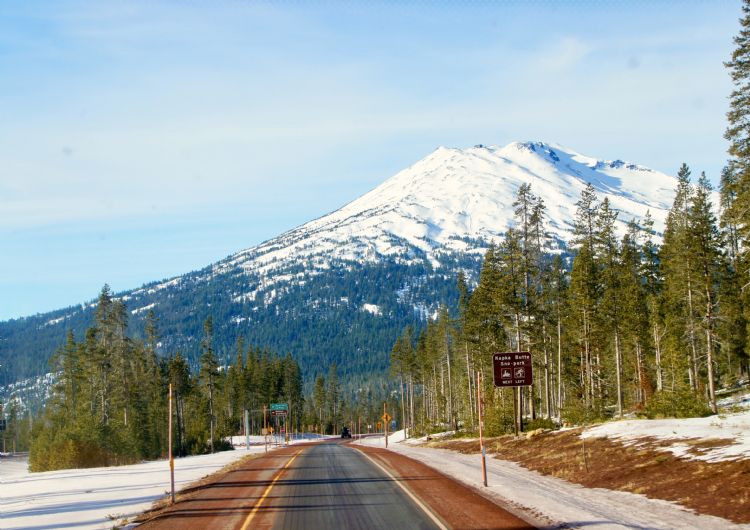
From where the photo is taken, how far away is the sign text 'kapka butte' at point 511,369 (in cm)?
2700

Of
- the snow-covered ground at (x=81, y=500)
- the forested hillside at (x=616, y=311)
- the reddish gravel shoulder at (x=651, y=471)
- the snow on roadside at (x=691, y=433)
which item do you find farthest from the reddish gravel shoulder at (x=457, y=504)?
the forested hillside at (x=616, y=311)

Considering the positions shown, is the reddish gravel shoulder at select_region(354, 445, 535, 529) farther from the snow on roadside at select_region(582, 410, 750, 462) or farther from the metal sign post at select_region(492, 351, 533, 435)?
the snow on roadside at select_region(582, 410, 750, 462)

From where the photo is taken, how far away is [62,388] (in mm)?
85312

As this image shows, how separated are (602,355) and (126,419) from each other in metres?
51.1

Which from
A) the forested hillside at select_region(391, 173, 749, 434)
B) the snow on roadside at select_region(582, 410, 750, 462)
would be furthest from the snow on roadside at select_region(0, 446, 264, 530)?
the forested hillside at select_region(391, 173, 749, 434)

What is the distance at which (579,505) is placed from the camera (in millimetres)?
19359

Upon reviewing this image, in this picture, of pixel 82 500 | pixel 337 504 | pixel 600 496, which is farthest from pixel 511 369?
pixel 82 500

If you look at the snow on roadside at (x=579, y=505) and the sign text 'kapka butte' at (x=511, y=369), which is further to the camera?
the sign text 'kapka butte' at (x=511, y=369)

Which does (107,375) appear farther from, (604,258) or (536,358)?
(604,258)

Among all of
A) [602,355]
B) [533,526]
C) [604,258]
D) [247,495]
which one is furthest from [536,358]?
[533,526]

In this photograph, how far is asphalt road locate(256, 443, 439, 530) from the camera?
17.3m

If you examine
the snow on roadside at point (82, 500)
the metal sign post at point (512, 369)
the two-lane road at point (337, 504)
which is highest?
the metal sign post at point (512, 369)

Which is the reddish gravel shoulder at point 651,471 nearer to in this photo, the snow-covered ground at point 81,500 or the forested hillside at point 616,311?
the forested hillside at point 616,311

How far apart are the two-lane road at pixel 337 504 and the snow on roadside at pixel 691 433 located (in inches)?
261
